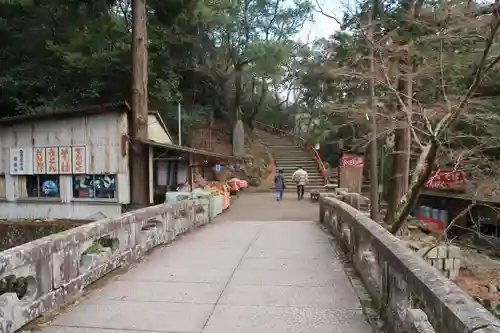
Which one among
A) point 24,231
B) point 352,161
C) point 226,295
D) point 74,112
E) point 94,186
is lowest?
point 24,231

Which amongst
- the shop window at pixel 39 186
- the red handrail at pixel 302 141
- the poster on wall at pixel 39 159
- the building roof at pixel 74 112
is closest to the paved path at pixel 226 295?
the building roof at pixel 74 112

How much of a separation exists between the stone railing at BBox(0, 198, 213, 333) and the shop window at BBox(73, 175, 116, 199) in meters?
7.09

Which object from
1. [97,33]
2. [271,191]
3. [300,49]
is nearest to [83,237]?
[97,33]

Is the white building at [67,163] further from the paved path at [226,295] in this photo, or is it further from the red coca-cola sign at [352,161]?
the red coca-cola sign at [352,161]

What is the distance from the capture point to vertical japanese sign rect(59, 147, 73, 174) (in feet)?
49.7

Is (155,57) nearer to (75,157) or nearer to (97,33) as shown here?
(97,33)

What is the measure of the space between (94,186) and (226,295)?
1134 centimetres

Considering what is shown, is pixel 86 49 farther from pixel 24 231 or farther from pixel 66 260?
pixel 66 260

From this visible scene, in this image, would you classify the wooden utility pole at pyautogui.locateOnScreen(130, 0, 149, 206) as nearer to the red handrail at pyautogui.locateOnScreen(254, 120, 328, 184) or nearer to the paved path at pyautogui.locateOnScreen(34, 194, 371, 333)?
the paved path at pyautogui.locateOnScreen(34, 194, 371, 333)

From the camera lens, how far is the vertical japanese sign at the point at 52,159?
15.2 m

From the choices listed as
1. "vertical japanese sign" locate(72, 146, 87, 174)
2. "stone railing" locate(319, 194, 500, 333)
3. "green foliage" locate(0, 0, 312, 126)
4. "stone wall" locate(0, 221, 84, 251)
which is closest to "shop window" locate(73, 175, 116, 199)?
"vertical japanese sign" locate(72, 146, 87, 174)

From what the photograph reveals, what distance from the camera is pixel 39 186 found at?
15.7m

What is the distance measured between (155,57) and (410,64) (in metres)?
14.9

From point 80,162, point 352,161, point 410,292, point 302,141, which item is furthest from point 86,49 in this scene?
point 302,141
